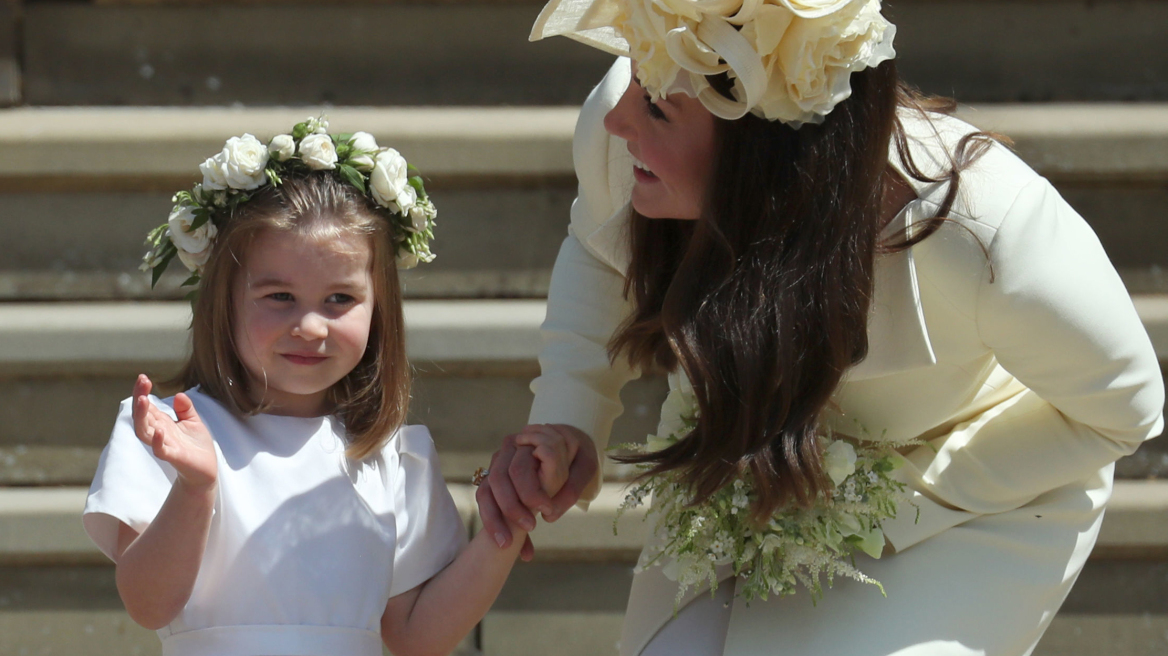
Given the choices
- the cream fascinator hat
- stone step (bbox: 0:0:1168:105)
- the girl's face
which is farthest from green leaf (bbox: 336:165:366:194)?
stone step (bbox: 0:0:1168:105)

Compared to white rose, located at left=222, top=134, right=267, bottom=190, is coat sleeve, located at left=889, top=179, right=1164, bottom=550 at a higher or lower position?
lower

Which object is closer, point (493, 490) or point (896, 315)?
point (896, 315)

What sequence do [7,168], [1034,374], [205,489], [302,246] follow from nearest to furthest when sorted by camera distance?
[205,489]
[1034,374]
[302,246]
[7,168]

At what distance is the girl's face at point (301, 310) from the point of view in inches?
77.4

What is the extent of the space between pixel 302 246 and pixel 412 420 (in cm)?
130

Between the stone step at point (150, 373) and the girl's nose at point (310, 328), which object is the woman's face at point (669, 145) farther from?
the stone step at point (150, 373)

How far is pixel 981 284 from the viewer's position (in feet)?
5.86

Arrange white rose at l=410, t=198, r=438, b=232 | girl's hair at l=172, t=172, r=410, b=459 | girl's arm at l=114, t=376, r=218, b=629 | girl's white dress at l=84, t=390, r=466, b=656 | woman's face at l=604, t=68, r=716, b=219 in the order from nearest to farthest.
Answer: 1. girl's arm at l=114, t=376, r=218, b=629
2. woman's face at l=604, t=68, r=716, b=219
3. girl's white dress at l=84, t=390, r=466, b=656
4. girl's hair at l=172, t=172, r=410, b=459
5. white rose at l=410, t=198, r=438, b=232

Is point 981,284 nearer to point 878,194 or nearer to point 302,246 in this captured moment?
point 878,194

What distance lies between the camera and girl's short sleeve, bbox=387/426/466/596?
6.89 feet

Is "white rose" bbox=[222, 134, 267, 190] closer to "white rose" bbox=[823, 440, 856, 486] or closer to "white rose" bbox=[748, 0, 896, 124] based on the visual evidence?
"white rose" bbox=[748, 0, 896, 124]

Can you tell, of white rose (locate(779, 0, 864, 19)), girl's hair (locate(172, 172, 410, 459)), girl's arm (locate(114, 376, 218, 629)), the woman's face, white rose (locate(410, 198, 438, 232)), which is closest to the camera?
white rose (locate(779, 0, 864, 19))

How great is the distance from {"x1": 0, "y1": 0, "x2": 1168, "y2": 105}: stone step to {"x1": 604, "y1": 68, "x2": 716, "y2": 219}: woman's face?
1.39m

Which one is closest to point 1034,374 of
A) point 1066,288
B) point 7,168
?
point 1066,288
